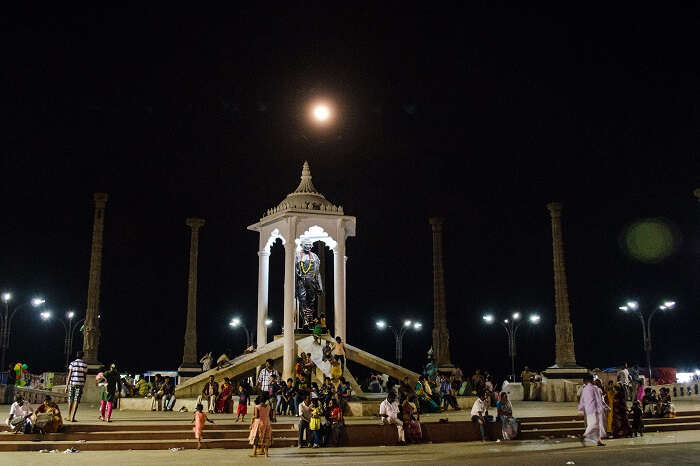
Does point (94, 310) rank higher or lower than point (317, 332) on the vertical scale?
higher

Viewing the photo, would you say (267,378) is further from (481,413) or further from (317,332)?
(481,413)

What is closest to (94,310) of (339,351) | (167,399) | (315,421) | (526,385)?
(167,399)

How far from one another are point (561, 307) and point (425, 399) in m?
13.3

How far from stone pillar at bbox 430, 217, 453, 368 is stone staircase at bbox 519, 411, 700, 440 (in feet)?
47.2

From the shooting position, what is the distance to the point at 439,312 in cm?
→ 3547

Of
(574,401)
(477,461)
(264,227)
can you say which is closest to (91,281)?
(264,227)

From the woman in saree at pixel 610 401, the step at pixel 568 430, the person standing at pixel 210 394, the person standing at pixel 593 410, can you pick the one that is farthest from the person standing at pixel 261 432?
the woman in saree at pixel 610 401

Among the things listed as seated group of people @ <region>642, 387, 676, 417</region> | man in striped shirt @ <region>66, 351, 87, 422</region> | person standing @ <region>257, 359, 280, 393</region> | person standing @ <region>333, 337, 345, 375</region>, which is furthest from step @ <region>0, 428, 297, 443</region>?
seated group of people @ <region>642, 387, 676, 417</region>

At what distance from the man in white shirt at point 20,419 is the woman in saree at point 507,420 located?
10.6 m

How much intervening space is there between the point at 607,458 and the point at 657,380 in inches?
1303

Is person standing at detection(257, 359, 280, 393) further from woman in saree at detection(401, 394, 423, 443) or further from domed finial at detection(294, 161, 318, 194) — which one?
domed finial at detection(294, 161, 318, 194)

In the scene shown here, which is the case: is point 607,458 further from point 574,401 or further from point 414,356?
point 414,356

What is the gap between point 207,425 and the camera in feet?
56.0

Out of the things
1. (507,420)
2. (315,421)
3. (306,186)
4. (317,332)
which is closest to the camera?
(315,421)
